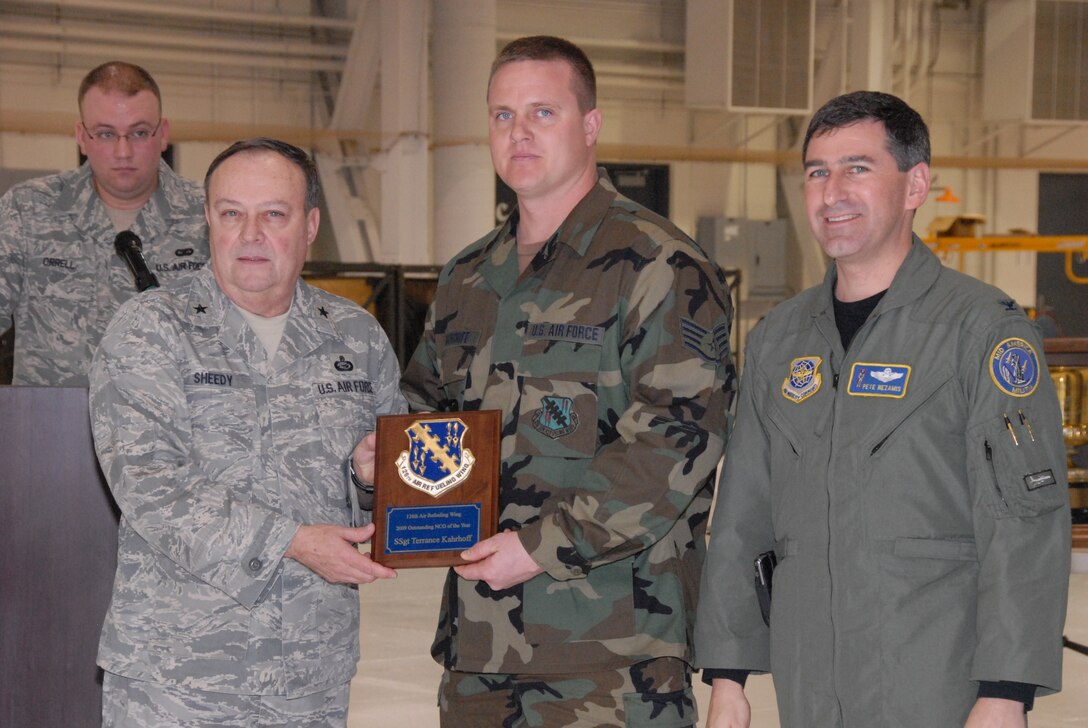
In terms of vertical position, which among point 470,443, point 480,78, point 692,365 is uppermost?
point 480,78

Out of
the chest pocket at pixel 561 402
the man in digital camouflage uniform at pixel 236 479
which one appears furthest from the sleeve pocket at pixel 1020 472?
the man in digital camouflage uniform at pixel 236 479

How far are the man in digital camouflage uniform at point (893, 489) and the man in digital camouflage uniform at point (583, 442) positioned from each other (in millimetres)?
109

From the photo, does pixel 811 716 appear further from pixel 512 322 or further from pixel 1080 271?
pixel 1080 271

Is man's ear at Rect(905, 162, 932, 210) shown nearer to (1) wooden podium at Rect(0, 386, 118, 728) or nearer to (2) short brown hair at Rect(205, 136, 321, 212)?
(2) short brown hair at Rect(205, 136, 321, 212)

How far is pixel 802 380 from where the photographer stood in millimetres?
1721

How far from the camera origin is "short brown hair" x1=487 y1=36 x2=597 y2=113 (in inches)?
75.5

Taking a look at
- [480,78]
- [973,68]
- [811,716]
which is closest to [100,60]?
[480,78]

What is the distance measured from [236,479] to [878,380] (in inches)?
35.0

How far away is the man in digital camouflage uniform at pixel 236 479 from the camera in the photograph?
1720mm

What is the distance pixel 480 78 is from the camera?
9.38 m

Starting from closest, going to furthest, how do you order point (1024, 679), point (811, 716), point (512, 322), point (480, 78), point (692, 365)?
point (1024, 679) < point (811, 716) < point (692, 365) < point (512, 322) < point (480, 78)

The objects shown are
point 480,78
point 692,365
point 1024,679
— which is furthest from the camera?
point 480,78

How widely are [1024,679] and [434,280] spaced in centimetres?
707

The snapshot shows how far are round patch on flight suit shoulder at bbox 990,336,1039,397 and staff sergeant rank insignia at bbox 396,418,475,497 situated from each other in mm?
735
